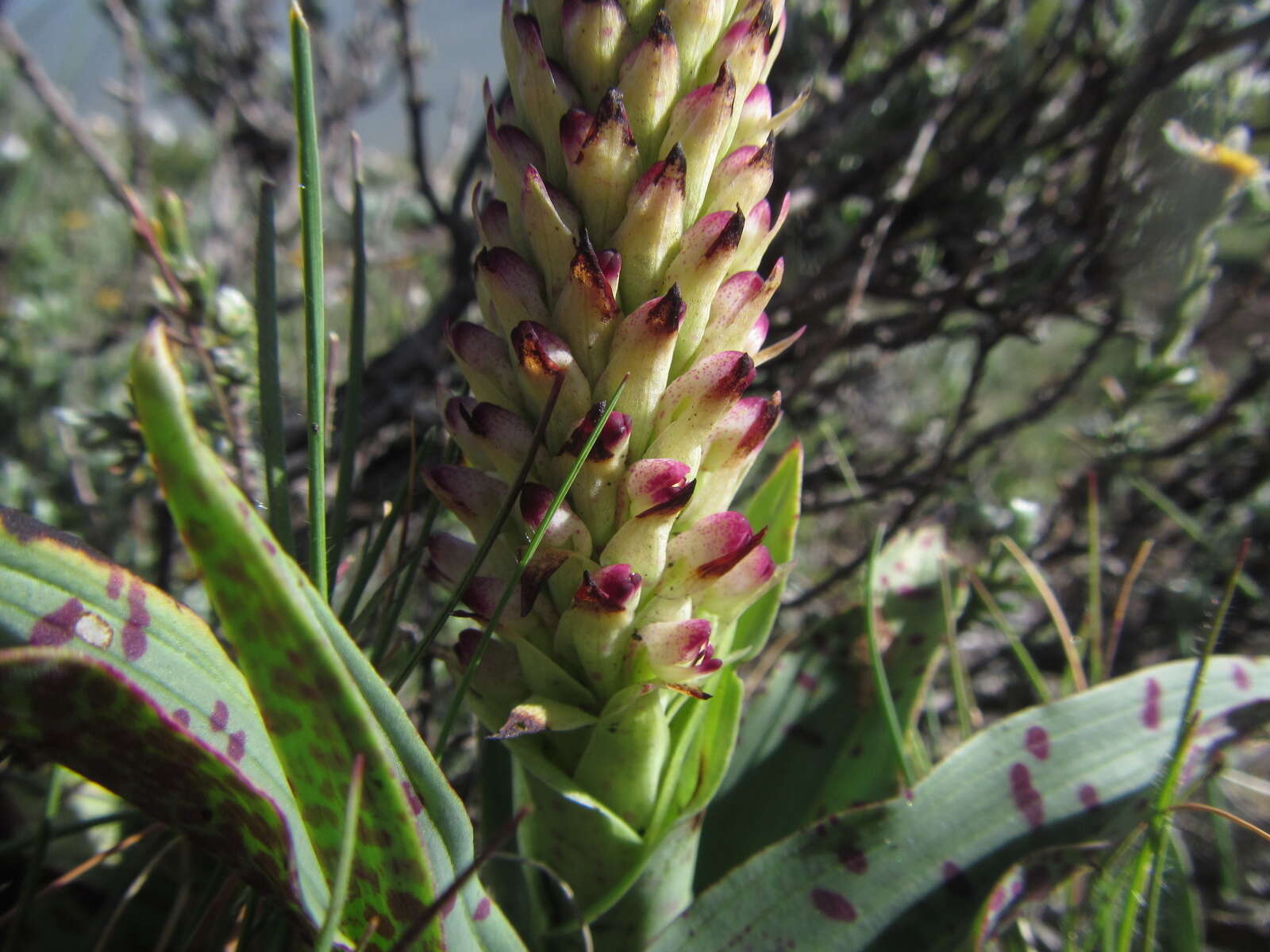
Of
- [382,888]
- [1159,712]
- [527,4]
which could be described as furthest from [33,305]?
[1159,712]

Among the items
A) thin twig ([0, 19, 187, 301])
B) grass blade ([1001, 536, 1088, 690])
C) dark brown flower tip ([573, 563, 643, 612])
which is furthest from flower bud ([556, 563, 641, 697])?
thin twig ([0, 19, 187, 301])

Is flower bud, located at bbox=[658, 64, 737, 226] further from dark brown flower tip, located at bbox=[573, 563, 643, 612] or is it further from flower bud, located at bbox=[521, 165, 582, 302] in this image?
dark brown flower tip, located at bbox=[573, 563, 643, 612]

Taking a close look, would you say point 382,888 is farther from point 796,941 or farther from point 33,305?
point 33,305

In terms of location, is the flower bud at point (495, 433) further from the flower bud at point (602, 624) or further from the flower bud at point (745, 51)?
the flower bud at point (745, 51)

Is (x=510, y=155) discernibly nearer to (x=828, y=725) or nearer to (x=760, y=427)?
(x=760, y=427)

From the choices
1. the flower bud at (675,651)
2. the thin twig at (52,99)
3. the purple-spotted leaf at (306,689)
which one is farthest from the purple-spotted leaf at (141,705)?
the thin twig at (52,99)

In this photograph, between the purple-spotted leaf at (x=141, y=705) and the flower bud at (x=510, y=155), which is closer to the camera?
the purple-spotted leaf at (x=141, y=705)

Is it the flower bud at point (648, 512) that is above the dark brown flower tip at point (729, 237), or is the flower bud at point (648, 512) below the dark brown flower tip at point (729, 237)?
below

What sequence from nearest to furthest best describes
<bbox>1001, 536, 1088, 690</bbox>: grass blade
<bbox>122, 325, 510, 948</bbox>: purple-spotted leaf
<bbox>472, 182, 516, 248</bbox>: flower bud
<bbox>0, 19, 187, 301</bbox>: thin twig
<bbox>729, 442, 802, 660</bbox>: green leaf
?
<bbox>122, 325, 510, 948</bbox>: purple-spotted leaf, <bbox>472, 182, 516, 248</bbox>: flower bud, <bbox>729, 442, 802, 660</bbox>: green leaf, <bbox>1001, 536, 1088, 690</bbox>: grass blade, <bbox>0, 19, 187, 301</bbox>: thin twig
